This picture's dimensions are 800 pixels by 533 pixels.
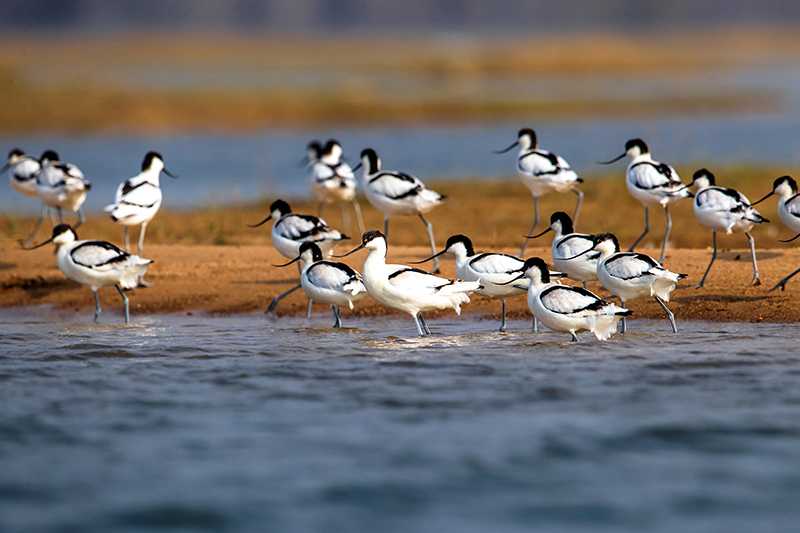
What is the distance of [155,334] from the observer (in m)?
12.9

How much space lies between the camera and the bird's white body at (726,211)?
13305 mm

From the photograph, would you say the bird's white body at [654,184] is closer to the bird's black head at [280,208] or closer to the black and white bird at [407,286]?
the black and white bird at [407,286]

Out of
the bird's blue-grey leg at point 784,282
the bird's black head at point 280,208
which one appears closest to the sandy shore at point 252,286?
the bird's blue-grey leg at point 784,282

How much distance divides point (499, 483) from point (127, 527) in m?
1.99

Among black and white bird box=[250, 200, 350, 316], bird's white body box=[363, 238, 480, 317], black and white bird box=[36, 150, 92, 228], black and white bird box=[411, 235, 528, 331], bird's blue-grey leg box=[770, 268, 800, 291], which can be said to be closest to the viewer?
bird's white body box=[363, 238, 480, 317]

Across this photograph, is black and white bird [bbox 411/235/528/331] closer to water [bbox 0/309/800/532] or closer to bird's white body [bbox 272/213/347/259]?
water [bbox 0/309/800/532]

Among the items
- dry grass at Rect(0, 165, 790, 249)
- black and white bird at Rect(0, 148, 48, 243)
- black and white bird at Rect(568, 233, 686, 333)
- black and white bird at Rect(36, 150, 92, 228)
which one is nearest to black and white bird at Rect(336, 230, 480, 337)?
black and white bird at Rect(568, 233, 686, 333)

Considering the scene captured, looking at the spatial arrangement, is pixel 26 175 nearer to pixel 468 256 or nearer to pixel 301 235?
pixel 301 235

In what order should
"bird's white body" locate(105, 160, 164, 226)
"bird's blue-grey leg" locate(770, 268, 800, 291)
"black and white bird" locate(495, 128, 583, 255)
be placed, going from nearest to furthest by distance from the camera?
"bird's blue-grey leg" locate(770, 268, 800, 291)
"bird's white body" locate(105, 160, 164, 226)
"black and white bird" locate(495, 128, 583, 255)

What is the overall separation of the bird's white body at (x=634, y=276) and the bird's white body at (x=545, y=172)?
11.4ft

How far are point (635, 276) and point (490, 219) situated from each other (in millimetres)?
7004

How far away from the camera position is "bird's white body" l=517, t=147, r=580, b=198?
609 inches

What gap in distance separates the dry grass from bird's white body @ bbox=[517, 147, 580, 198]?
0.93 meters

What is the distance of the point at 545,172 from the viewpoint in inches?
609
